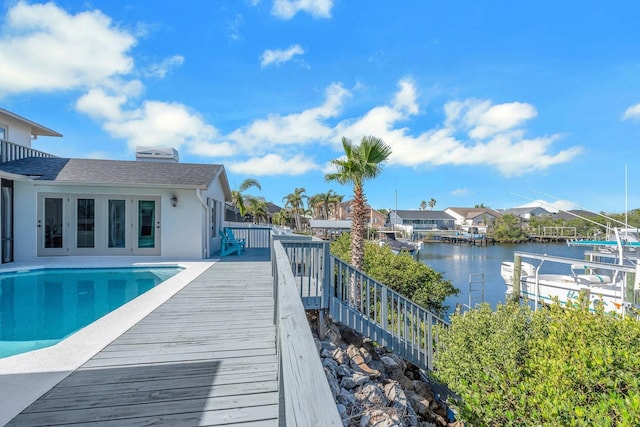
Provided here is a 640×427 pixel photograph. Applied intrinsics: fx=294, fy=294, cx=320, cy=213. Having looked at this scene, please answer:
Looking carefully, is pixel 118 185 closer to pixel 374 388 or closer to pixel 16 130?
pixel 16 130

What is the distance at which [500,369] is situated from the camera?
3.55 meters

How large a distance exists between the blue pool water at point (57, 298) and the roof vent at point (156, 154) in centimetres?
704

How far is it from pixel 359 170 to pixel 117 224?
28.3 ft

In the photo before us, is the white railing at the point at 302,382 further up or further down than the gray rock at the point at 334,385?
further up

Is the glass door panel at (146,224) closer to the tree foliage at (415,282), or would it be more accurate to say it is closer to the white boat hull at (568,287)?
the tree foliage at (415,282)

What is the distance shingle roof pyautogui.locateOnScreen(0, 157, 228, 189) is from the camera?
9766mm

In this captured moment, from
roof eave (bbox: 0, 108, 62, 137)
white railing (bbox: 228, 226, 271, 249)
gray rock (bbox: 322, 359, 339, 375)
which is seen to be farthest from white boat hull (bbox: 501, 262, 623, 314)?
roof eave (bbox: 0, 108, 62, 137)

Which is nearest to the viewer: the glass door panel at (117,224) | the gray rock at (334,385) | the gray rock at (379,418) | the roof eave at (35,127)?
the gray rock at (379,418)

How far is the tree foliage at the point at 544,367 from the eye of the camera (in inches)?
97.0

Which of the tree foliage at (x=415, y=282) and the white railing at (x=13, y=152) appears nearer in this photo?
the tree foliage at (x=415, y=282)

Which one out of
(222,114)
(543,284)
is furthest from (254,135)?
(543,284)

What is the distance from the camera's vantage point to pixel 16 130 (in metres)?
12.3

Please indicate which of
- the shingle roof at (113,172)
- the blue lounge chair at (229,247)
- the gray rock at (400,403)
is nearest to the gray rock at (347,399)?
the gray rock at (400,403)

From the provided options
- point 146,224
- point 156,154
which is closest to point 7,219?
point 146,224
